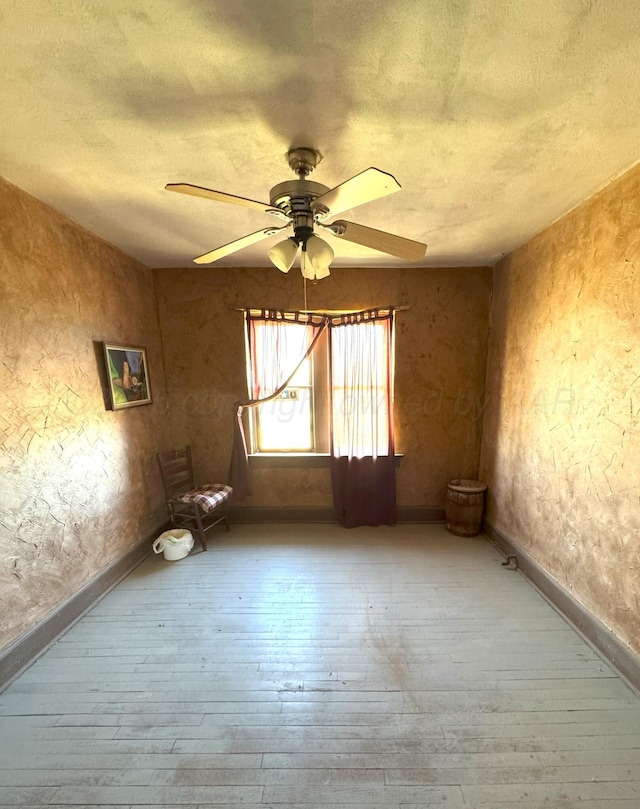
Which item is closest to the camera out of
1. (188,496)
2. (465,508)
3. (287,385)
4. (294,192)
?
(294,192)

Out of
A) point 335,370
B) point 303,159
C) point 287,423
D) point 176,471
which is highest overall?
point 303,159

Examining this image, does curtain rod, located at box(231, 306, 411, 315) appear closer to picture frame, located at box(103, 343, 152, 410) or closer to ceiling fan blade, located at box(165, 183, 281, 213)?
picture frame, located at box(103, 343, 152, 410)

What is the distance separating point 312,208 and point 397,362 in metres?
2.09

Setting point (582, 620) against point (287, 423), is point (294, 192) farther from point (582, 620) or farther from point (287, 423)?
point (582, 620)

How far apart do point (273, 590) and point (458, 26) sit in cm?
297

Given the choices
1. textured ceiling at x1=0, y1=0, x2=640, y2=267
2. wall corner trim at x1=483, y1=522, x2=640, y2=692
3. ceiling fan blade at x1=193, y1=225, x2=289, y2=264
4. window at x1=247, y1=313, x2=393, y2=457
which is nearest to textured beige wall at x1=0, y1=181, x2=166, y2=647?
textured ceiling at x1=0, y1=0, x2=640, y2=267

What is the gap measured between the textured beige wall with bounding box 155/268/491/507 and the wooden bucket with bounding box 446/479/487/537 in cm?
27

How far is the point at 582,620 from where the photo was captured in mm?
1956

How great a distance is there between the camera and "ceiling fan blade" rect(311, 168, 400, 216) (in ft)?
3.67

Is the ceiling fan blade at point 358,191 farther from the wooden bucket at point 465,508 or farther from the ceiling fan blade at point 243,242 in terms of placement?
the wooden bucket at point 465,508

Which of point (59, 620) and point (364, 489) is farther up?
point (364, 489)

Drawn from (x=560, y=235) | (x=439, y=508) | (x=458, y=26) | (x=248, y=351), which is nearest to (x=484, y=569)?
(x=439, y=508)

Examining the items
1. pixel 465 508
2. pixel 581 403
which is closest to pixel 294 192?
pixel 581 403

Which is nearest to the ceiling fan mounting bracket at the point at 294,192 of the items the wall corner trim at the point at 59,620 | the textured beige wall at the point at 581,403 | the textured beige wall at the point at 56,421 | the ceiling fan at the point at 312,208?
the ceiling fan at the point at 312,208
